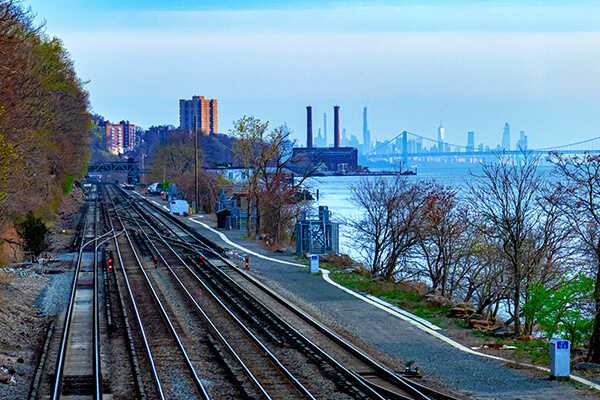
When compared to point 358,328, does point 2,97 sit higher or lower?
higher

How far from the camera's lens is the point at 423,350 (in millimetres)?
19938

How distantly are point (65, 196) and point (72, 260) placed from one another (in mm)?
51464

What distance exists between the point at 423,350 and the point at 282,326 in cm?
404

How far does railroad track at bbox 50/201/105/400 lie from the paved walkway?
20.9 feet

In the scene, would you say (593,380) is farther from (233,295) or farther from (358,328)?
(233,295)

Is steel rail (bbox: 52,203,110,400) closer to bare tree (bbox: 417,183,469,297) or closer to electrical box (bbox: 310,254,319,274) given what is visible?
electrical box (bbox: 310,254,319,274)

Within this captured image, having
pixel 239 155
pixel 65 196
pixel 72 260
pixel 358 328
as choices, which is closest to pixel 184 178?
pixel 65 196

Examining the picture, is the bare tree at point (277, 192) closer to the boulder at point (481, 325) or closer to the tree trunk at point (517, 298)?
the tree trunk at point (517, 298)

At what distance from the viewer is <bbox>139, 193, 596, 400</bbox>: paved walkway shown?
16000 millimetres

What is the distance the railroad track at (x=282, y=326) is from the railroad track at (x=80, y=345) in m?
3.36

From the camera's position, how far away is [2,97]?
2708 cm

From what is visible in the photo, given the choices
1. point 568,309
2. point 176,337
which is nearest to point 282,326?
point 176,337

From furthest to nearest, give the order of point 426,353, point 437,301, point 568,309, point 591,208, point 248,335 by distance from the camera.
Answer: point 437,301 < point 248,335 < point 568,309 < point 591,208 < point 426,353

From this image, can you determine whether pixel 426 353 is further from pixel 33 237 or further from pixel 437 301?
pixel 33 237
